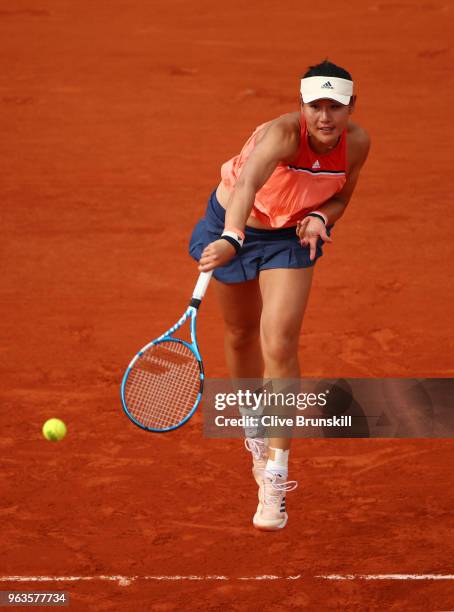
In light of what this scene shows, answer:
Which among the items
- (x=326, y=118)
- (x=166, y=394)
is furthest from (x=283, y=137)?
(x=166, y=394)

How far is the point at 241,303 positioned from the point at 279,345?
613 mm

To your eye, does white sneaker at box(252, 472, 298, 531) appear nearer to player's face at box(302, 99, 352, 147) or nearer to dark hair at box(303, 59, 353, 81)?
player's face at box(302, 99, 352, 147)

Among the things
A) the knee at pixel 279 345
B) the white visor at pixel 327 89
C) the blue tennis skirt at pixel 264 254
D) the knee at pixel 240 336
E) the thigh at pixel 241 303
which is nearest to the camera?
the white visor at pixel 327 89

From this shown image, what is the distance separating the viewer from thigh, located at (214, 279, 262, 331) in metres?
5.88

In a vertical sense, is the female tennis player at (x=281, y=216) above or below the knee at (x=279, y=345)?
above

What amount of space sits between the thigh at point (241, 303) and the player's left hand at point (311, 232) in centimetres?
47

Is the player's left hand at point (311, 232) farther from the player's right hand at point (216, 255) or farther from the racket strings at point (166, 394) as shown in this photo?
the racket strings at point (166, 394)

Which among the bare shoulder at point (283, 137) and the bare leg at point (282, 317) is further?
the bare leg at point (282, 317)

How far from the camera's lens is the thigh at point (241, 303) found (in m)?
5.88

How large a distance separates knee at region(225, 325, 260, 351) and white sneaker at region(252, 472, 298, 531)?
2.50ft

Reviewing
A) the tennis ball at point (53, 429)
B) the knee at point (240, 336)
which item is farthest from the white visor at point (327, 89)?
the tennis ball at point (53, 429)

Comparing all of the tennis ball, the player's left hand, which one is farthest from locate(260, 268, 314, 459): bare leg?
the tennis ball

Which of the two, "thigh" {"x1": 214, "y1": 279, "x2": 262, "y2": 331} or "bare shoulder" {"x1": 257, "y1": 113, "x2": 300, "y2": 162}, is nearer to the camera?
"bare shoulder" {"x1": 257, "y1": 113, "x2": 300, "y2": 162}

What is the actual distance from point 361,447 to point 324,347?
1.18 meters
